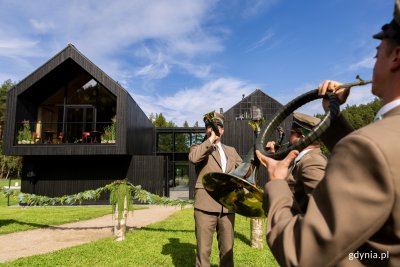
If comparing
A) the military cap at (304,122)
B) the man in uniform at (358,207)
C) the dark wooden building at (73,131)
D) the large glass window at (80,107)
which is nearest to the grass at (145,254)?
the military cap at (304,122)

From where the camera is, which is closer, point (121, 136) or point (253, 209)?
point (253, 209)

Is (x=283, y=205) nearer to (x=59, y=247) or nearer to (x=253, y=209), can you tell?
(x=253, y=209)

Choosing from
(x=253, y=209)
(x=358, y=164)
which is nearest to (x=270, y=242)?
(x=358, y=164)

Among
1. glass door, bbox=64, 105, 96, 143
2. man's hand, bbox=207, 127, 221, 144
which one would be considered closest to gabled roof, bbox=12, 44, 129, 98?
glass door, bbox=64, 105, 96, 143

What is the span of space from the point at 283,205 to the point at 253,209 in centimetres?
77

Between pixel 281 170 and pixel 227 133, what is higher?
pixel 227 133

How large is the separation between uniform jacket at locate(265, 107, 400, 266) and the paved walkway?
24.4 ft

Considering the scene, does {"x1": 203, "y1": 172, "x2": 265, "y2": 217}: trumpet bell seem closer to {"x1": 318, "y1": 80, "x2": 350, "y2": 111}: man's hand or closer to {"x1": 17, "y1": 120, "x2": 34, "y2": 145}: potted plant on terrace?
{"x1": 318, "y1": 80, "x2": 350, "y2": 111}: man's hand

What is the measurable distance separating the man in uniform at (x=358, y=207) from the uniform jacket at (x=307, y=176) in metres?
0.74

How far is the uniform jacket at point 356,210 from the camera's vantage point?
3.18 ft

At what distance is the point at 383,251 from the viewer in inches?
41.0

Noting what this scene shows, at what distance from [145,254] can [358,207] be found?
6539 mm

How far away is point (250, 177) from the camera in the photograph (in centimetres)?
191

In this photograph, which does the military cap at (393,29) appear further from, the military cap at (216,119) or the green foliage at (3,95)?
the green foliage at (3,95)
